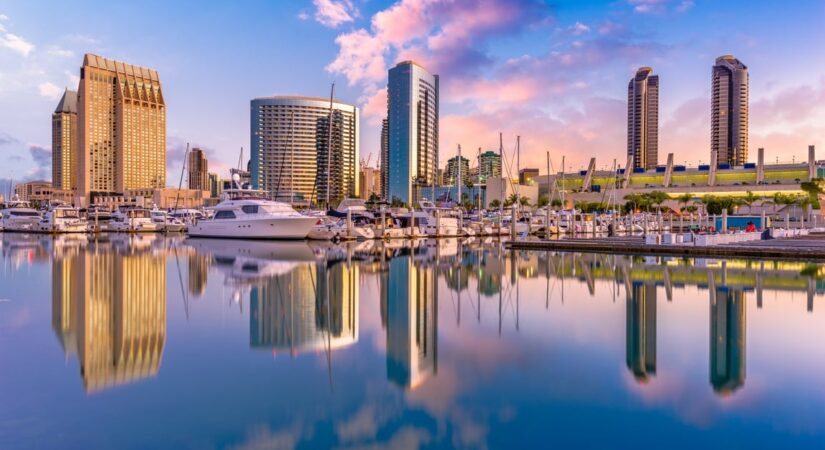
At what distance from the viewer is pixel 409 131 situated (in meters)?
161

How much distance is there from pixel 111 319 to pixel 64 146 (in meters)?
207

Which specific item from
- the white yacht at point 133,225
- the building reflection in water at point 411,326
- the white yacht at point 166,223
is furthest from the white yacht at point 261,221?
the building reflection in water at point 411,326

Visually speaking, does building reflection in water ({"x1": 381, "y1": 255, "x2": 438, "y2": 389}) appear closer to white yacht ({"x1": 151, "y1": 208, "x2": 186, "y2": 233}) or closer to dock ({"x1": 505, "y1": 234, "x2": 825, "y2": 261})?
dock ({"x1": 505, "y1": 234, "x2": 825, "y2": 261})

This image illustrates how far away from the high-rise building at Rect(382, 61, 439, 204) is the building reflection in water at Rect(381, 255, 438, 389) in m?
136

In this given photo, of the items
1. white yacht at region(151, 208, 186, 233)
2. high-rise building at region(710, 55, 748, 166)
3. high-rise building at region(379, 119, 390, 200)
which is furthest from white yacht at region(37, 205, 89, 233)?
high-rise building at region(710, 55, 748, 166)

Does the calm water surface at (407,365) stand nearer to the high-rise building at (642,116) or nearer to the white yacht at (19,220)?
the white yacht at (19,220)

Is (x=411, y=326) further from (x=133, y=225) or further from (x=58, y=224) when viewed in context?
(x=58, y=224)

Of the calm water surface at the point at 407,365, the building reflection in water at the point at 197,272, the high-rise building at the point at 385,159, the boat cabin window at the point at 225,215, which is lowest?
the calm water surface at the point at 407,365

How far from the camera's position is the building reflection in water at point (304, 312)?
12156mm

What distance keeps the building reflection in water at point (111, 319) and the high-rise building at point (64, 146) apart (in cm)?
19195

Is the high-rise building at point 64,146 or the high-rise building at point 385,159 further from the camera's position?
the high-rise building at point 64,146

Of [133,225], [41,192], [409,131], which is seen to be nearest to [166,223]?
[133,225]

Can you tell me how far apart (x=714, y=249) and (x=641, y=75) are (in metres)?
182

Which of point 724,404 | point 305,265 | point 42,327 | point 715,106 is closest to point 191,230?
point 305,265
